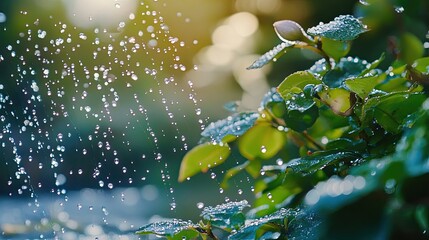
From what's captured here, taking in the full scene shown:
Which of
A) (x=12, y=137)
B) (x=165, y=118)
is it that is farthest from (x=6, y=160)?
(x=165, y=118)

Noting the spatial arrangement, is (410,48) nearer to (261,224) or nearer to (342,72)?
(342,72)

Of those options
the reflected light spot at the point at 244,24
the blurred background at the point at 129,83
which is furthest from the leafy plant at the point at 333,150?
the reflected light spot at the point at 244,24

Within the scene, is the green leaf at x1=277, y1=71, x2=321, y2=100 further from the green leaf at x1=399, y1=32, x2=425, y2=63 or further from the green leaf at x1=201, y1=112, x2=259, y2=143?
the green leaf at x1=399, y1=32, x2=425, y2=63

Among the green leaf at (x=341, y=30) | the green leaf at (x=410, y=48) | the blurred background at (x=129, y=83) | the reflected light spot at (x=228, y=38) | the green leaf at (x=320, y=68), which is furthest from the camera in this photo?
the blurred background at (x=129, y=83)

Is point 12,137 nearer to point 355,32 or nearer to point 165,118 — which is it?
point 165,118

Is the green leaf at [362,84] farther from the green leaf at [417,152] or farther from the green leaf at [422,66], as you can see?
the green leaf at [417,152]

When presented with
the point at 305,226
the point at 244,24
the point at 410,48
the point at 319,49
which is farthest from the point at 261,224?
the point at 244,24
